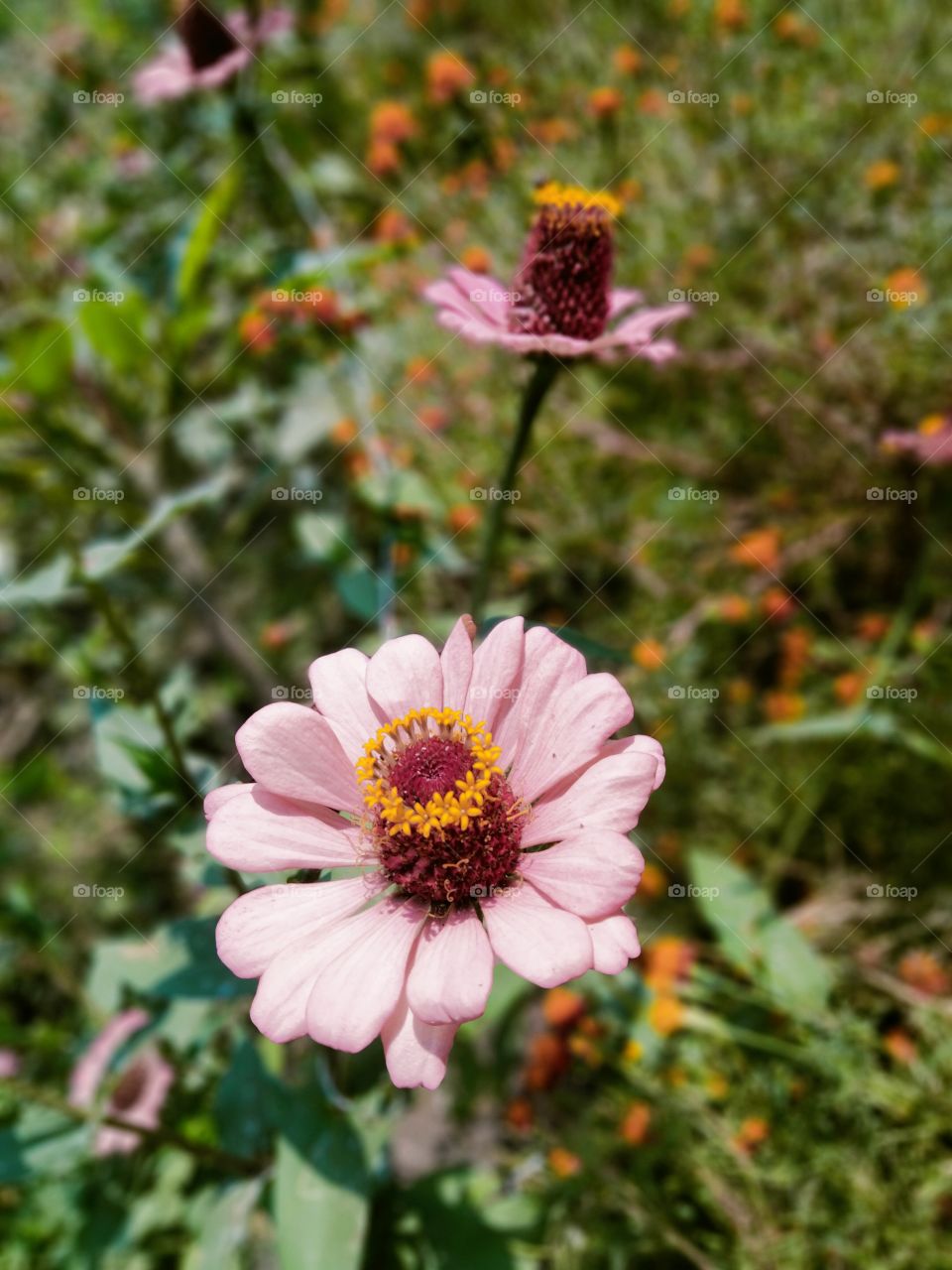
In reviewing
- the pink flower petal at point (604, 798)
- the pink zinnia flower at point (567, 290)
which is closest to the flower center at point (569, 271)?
the pink zinnia flower at point (567, 290)

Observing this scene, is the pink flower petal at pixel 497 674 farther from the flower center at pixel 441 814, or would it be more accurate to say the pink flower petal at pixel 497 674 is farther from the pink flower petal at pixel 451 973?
the pink flower petal at pixel 451 973

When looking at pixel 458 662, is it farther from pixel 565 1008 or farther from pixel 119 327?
pixel 119 327

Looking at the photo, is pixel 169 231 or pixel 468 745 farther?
pixel 169 231

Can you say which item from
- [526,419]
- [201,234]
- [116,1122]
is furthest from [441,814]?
[201,234]

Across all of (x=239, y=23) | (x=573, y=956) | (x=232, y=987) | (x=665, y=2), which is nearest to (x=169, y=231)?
(x=239, y=23)

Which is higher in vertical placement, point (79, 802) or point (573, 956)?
point (79, 802)

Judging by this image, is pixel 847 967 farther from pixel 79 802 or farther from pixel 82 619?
pixel 82 619

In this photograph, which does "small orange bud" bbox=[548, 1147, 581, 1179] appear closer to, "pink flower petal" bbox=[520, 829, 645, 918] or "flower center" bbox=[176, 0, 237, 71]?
"pink flower petal" bbox=[520, 829, 645, 918]

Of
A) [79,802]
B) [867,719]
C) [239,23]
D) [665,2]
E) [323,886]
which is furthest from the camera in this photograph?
[665,2]
